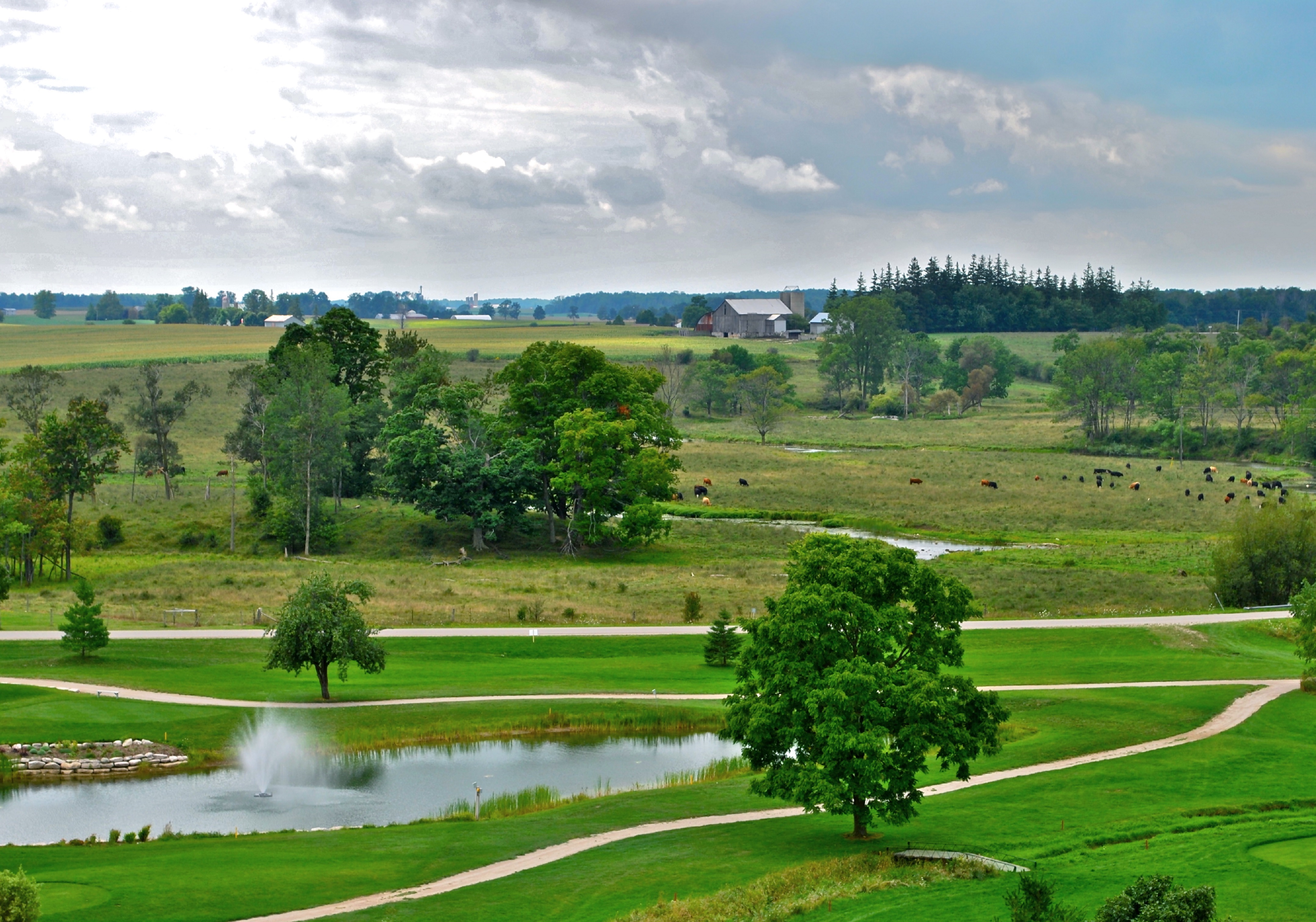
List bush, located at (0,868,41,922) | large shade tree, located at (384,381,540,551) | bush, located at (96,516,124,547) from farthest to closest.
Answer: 1. large shade tree, located at (384,381,540,551)
2. bush, located at (96,516,124,547)
3. bush, located at (0,868,41,922)

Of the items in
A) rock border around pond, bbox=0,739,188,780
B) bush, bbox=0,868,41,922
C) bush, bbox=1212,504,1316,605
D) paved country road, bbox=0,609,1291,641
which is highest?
bush, bbox=1212,504,1316,605

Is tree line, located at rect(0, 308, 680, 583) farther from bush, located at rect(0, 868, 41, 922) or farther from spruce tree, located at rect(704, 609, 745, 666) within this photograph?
bush, located at rect(0, 868, 41, 922)

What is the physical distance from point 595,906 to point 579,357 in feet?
181

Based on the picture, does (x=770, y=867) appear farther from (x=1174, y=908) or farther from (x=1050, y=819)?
(x=1174, y=908)

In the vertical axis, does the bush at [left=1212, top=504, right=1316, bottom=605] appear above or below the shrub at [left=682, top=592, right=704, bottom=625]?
above

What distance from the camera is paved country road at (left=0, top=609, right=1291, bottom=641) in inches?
1764

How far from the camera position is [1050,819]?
2678 centimetres

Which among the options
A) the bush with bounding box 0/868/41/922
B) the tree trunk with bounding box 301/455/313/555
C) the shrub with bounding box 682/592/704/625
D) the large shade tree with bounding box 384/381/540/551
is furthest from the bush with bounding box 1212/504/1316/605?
the bush with bounding box 0/868/41/922

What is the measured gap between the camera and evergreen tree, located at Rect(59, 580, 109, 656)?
40.6m

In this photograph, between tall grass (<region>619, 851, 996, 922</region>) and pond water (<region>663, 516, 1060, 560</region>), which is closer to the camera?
tall grass (<region>619, 851, 996, 922</region>)

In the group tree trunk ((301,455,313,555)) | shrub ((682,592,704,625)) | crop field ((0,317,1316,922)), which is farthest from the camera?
tree trunk ((301,455,313,555))

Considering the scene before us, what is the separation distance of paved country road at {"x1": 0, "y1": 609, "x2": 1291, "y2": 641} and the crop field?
0.53 metres

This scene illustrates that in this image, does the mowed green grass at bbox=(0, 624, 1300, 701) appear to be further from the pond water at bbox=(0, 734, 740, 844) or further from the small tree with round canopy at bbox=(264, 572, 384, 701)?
the pond water at bbox=(0, 734, 740, 844)

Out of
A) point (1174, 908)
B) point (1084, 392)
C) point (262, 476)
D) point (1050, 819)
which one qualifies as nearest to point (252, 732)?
point (1050, 819)
